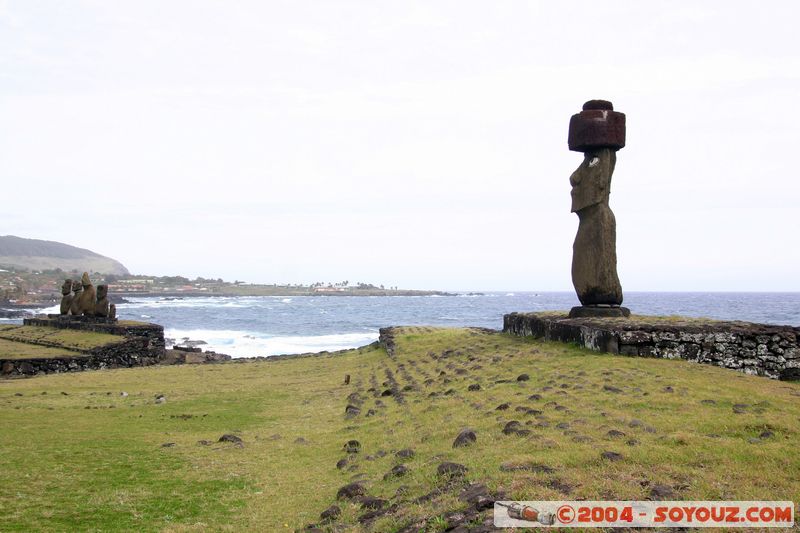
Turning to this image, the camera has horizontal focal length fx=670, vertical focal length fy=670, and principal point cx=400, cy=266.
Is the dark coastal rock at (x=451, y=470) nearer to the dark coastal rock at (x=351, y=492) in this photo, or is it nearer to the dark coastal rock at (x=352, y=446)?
the dark coastal rock at (x=351, y=492)

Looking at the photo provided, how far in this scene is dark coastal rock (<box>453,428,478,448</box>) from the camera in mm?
8055

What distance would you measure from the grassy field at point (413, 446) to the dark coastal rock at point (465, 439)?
10 centimetres

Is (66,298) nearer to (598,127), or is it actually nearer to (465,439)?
(598,127)

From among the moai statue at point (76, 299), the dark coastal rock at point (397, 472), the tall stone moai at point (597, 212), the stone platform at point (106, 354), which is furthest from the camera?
the moai statue at point (76, 299)

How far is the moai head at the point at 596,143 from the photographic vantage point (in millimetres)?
17125

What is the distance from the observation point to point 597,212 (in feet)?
57.0

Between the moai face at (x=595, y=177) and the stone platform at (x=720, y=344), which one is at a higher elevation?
the moai face at (x=595, y=177)

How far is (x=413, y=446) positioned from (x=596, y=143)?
11.1m

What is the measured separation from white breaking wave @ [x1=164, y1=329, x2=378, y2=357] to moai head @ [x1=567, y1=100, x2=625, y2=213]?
2873 centimetres

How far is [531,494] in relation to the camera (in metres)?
5.47

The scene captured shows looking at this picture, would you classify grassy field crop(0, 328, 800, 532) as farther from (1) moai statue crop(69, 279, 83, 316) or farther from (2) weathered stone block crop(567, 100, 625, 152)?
(1) moai statue crop(69, 279, 83, 316)

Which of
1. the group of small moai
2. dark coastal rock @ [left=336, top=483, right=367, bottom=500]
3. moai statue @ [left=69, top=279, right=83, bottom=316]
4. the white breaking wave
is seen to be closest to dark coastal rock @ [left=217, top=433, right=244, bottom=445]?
dark coastal rock @ [left=336, top=483, right=367, bottom=500]

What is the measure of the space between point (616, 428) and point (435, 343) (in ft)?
53.5

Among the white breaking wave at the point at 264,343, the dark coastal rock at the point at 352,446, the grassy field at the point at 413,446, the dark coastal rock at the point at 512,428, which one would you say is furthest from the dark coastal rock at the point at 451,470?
the white breaking wave at the point at 264,343
